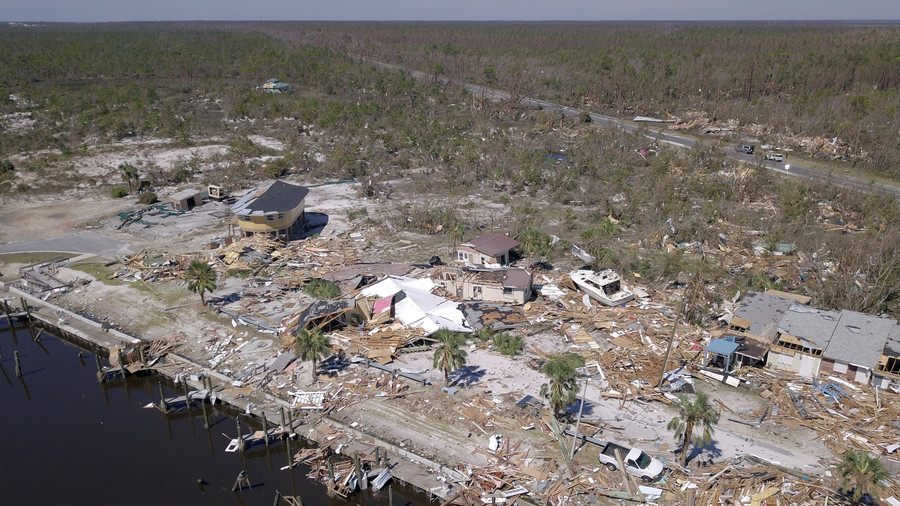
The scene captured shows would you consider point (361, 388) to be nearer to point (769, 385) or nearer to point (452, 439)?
point (452, 439)

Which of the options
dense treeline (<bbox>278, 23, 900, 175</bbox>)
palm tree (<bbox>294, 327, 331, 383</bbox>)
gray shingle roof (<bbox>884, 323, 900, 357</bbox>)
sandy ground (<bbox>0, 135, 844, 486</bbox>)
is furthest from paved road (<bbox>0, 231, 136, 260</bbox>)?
dense treeline (<bbox>278, 23, 900, 175</bbox>)

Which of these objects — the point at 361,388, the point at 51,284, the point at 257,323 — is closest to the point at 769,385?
the point at 361,388

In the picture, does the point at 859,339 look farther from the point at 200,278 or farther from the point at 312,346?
the point at 200,278

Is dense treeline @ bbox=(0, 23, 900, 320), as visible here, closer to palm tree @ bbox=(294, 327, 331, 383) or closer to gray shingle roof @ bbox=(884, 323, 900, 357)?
gray shingle roof @ bbox=(884, 323, 900, 357)

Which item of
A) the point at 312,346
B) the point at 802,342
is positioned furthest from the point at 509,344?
the point at 802,342

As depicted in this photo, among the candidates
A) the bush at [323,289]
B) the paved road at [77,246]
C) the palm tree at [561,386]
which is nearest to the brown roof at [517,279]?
the bush at [323,289]

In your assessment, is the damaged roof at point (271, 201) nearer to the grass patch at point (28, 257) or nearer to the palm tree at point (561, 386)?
the grass patch at point (28, 257)
